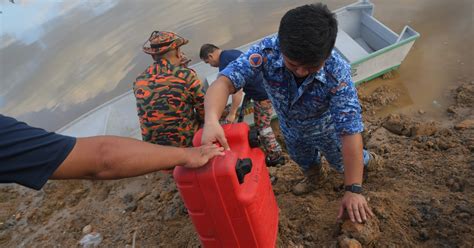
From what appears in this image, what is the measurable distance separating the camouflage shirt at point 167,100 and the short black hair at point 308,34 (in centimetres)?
148

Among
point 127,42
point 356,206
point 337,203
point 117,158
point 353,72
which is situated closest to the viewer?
point 117,158

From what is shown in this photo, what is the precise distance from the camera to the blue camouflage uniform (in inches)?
75.9

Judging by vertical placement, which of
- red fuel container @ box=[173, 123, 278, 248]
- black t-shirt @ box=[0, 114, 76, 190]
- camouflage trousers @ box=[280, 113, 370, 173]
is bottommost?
camouflage trousers @ box=[280, 113, 370, 173]

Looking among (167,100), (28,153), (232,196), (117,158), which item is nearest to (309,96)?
(232,196)

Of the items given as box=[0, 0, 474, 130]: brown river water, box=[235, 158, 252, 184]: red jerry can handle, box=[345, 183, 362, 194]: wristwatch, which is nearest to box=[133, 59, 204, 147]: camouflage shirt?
box=[235, 158, 252, 184]: red jerry can handle

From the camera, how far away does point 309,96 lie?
2141mm

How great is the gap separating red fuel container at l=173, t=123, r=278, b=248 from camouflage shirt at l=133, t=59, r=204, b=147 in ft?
4.09

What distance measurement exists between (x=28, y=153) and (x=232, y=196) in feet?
3.00

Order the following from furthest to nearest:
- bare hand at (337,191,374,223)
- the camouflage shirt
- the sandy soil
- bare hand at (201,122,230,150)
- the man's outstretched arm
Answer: the camouflage shirt
the sandy soil
bare hand at (337,191,374,223)
bare hand at (201,122,230,150)
the man's outstretched arm

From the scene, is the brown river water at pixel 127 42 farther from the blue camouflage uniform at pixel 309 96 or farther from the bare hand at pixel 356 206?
the bare hand at pixel 356 206

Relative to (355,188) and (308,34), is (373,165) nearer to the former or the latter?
(355,188)

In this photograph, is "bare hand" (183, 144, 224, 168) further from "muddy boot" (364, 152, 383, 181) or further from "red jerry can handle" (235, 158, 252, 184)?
"muddy boot" (364, 152, 383, 181)

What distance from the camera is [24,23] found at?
31.3 feet

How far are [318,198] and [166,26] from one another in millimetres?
6699
